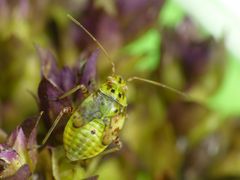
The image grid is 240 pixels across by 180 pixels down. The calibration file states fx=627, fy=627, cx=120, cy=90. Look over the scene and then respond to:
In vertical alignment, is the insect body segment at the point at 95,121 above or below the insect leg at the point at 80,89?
below

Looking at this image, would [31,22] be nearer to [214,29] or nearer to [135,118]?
[135,118]

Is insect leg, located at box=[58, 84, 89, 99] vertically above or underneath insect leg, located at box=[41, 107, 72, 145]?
above

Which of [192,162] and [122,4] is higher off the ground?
[122,4]

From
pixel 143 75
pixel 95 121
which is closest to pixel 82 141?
pixel 95 121

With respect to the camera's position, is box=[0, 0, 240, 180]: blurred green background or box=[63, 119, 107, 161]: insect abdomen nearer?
box=[63, 119, 107, 161]: insect abdomen

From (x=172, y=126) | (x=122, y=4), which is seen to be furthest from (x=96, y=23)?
(x=172, y=126)

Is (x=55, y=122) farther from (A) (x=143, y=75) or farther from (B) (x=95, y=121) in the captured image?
(A) (x=143, y=75)

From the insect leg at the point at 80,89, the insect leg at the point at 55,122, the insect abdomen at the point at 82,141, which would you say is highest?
the insect leg at the point at 80,89
